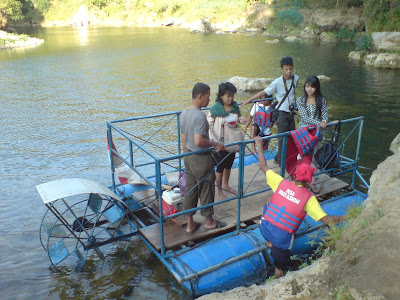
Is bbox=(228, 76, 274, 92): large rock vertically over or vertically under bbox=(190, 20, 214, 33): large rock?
under

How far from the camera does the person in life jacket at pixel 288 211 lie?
4.27m

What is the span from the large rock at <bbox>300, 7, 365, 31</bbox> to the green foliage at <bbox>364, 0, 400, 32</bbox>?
36.5ft

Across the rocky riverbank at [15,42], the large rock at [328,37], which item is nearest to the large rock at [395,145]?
the large rock at [328,37]

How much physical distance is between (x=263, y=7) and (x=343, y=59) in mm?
27221

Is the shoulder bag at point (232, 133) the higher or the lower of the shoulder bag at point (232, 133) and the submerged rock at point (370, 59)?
the higher

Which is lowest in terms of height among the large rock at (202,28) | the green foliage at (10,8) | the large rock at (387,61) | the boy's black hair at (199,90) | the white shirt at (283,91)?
the large rock at (387,61)

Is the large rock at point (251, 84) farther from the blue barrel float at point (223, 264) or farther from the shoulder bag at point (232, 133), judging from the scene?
the blue barrel float at point (223, 264)

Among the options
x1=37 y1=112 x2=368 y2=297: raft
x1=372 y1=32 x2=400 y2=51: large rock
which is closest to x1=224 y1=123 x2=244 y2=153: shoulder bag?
x1=37 y1=112 x2=368 y2=297: raft

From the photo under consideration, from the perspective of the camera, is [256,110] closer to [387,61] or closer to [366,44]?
[387,61]

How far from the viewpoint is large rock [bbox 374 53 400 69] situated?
24266mm

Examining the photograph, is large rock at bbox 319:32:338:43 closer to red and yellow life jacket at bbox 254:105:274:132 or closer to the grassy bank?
the grassy bank

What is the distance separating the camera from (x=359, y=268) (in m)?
3.24

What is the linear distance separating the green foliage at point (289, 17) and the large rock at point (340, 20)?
2.29 meters

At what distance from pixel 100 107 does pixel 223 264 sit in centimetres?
1315
